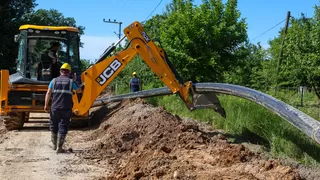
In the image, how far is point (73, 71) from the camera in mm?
13953

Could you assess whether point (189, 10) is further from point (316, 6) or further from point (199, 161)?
point (199, 161)

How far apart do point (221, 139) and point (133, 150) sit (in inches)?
67.9

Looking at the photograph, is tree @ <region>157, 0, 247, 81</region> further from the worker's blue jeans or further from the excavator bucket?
the worker's blue jeans

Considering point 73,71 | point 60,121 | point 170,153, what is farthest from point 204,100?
point 73,71

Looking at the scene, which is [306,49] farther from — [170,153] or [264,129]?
[170,153]

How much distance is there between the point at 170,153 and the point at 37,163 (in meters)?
2.35

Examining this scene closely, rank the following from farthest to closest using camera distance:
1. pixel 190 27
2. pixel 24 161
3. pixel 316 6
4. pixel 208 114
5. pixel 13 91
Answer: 1. pixel 316 6
2. pixel 190 27
3. pixel 13 91
4. pixel 208 114
5. pixel 24 161

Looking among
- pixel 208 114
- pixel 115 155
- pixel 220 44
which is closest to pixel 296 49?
pixel 220 44

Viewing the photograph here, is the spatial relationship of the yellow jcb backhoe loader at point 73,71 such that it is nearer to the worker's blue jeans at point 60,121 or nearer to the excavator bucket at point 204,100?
the excavator bucket at point 204,100

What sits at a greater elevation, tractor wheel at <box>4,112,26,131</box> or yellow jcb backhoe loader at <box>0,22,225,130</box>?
yellow jcb backhoe loader at <box>0,22,225,130</box>

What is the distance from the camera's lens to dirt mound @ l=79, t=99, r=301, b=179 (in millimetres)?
6011

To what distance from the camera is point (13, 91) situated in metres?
12.7

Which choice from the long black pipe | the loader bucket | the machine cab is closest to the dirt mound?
the long black pipe

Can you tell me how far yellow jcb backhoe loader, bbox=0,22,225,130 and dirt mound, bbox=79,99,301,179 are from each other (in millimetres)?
887
